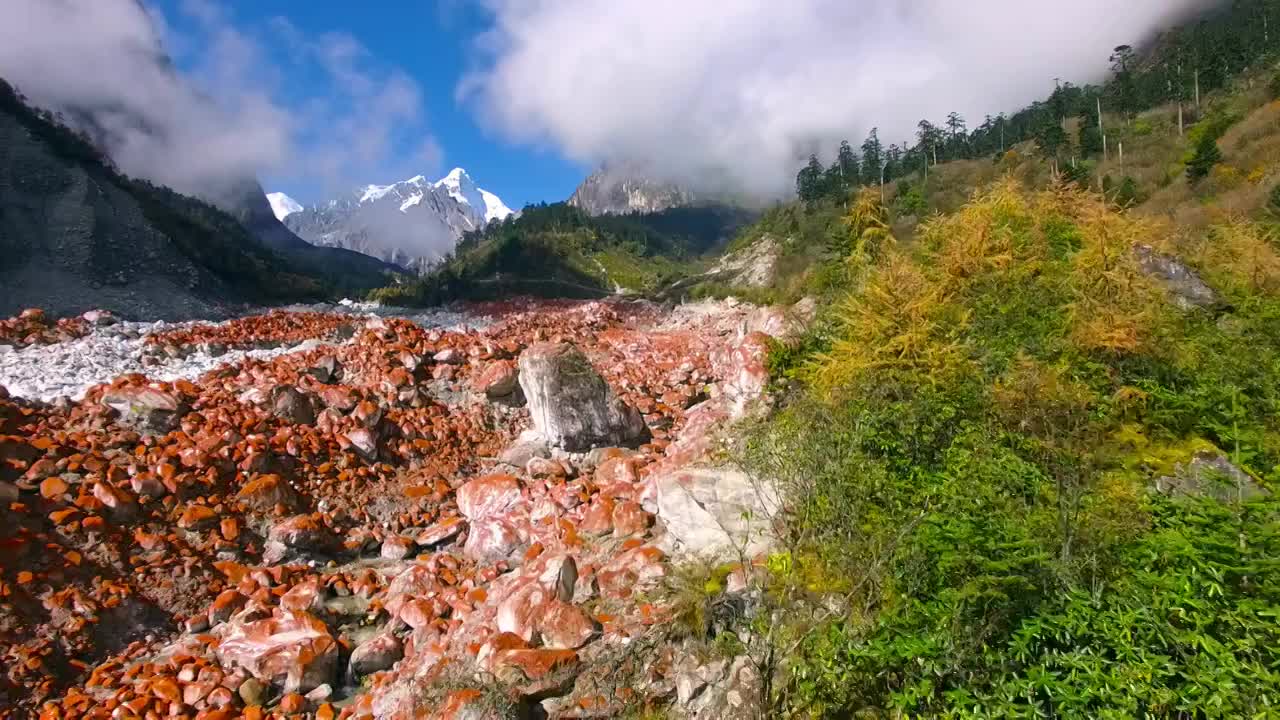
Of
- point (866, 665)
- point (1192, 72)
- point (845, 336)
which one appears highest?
point (1192, 72)

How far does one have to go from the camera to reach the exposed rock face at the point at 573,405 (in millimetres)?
10367

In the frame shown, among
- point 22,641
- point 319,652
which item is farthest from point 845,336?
point 22,641

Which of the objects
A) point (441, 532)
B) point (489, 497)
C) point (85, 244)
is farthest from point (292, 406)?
point (85, 244)

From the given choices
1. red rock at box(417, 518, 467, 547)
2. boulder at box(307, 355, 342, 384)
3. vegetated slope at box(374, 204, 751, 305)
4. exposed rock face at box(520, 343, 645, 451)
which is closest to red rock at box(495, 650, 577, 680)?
red rock at box(417, 518, 467, 547)

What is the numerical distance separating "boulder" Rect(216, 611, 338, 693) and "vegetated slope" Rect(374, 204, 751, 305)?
31372 mm

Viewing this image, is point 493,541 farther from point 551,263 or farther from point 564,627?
point 551,263

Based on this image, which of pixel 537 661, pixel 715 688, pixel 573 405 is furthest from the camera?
pixel 573 405

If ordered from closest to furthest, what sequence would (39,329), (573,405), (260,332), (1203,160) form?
(573,405) → (39,329) → (260,332) → (1203,160)

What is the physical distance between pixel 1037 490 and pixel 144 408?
11112 mm

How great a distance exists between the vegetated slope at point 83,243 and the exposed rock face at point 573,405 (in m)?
16.6

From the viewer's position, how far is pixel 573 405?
34.2ft

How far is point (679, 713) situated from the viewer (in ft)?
14.7

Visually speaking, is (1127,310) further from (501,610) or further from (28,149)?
(28,149)

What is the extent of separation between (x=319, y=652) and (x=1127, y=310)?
10.8 metres
